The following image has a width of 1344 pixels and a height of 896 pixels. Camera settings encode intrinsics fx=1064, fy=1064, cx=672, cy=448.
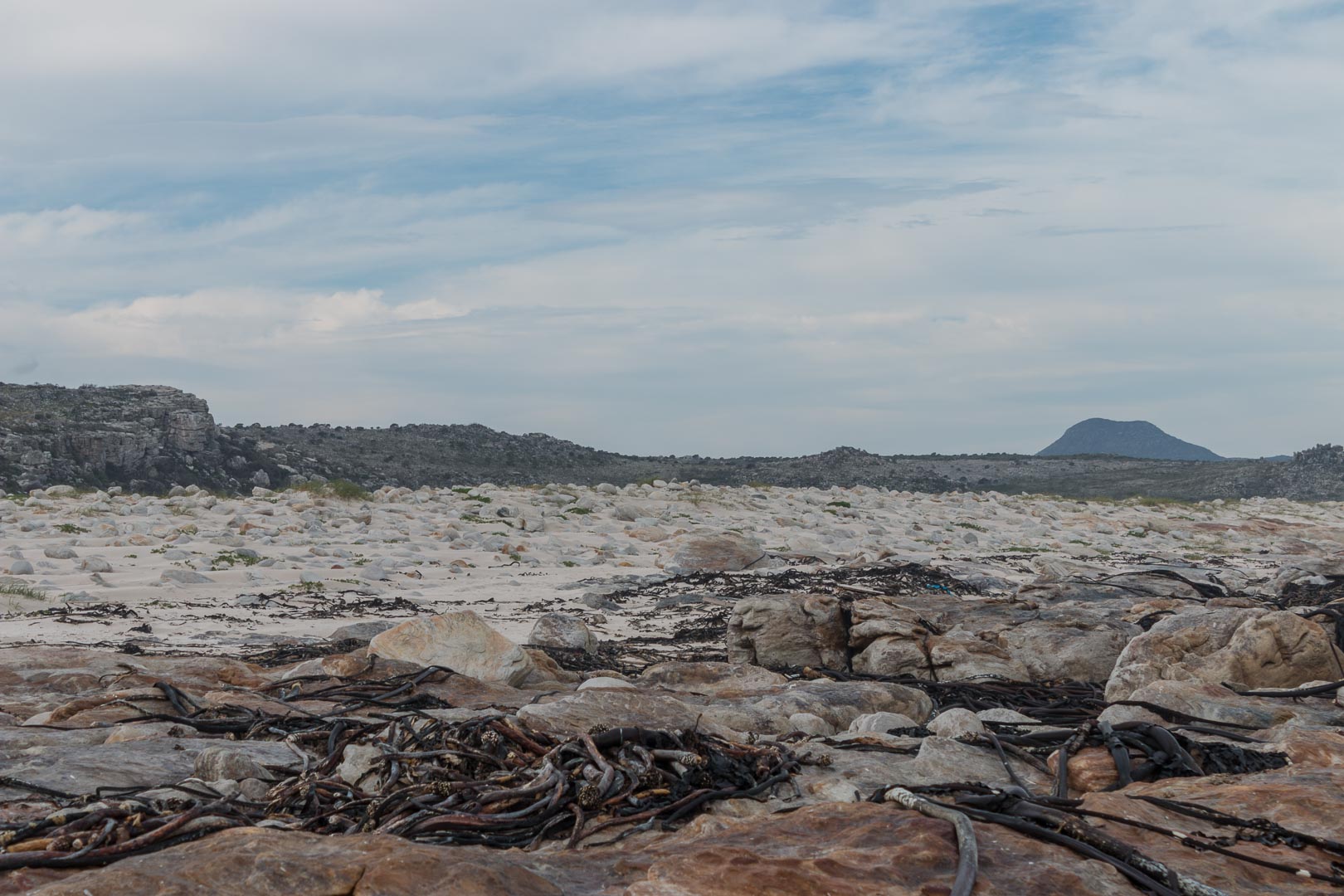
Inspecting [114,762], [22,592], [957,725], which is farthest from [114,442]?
[957,725]

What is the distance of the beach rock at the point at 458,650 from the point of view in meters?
7.24

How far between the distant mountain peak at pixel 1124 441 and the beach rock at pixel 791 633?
113 meters

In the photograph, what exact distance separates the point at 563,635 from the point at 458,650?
197cm

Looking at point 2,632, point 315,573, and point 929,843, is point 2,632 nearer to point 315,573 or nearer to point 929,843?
point 315,573

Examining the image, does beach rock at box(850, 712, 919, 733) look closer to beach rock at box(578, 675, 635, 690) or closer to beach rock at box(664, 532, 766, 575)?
beach rock at box(578, 675, 635, 690)

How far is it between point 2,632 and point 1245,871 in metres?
9.55

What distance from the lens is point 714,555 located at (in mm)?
14719

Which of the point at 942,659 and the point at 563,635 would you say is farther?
the point at 563,635

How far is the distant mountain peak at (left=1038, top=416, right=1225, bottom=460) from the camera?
118 m

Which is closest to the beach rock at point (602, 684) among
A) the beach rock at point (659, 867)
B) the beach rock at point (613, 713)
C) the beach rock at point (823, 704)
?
the beach rock at point (613, 713)

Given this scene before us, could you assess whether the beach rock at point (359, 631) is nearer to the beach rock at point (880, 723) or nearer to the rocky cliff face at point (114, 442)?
the beach rock at point (880, 723)

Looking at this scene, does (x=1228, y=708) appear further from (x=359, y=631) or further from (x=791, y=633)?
(x=359, y=631)

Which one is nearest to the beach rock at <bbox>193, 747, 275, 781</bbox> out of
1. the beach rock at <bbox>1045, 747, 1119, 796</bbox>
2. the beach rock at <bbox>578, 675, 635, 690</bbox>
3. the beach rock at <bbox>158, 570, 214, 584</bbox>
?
the beach rock at <bbox>578, 675, 635, 690</bbox>

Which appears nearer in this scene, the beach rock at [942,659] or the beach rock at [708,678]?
the beach rock at [708,678]
